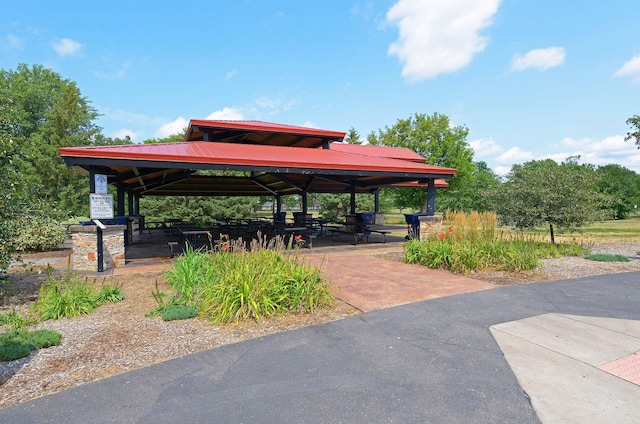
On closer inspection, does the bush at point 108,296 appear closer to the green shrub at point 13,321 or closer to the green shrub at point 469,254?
the green shrub at point 13,321

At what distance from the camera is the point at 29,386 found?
322cm

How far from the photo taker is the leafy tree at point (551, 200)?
1048 cm

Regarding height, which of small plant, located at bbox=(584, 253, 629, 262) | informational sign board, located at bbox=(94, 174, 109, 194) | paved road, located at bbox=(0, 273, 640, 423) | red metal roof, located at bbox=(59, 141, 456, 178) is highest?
red metal roof, located at bbox=(59, 141, 456, 178)

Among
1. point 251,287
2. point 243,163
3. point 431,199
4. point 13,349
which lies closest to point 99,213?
Answer: point 243,163

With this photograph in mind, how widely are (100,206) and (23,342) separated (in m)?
4.93

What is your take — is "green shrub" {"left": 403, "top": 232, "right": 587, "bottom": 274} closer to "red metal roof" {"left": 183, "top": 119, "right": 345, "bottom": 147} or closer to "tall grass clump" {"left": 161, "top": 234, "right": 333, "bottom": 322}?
"tall grass clump" {"left": 161, "top": 234, "right": 333, "bottom": 322}

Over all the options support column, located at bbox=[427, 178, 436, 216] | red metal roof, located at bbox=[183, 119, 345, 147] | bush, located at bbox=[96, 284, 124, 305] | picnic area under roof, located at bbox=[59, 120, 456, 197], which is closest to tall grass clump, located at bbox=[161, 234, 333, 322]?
bush, located at bbox=[96, 284, 124, 305]

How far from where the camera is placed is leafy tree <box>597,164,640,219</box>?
4661 centimetres

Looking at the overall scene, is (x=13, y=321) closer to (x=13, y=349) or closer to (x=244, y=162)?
(x=13, y=349)

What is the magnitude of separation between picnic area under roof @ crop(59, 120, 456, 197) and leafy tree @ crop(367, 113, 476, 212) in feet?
22.7

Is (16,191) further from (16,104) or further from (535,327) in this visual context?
(535,327)

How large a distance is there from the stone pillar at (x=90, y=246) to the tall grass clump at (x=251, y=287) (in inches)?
134

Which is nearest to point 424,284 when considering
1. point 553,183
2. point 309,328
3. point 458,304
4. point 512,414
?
point 458,304

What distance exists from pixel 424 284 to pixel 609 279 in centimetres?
390
